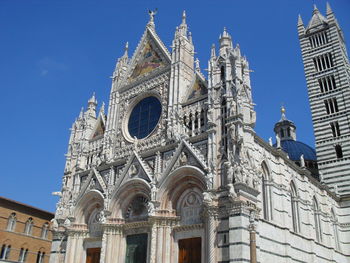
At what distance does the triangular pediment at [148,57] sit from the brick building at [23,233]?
14.4 metres

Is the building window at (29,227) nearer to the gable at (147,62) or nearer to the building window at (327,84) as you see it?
the gable at (147,62)

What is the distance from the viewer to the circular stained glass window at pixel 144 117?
23469 mm

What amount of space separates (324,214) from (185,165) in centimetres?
1194

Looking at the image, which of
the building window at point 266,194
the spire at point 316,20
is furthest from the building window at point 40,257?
the spire at point 316,20

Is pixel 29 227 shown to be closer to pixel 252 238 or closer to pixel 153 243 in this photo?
pixel 153 243

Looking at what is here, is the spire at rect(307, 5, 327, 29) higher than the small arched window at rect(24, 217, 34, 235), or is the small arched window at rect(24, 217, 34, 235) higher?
the spire at rect(307, 5, 327, 29)

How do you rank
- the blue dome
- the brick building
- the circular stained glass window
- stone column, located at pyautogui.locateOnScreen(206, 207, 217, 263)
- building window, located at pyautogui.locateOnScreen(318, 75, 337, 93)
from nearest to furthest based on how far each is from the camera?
stone column, located at pyautogui.locateOnScreen(206, 207, 217, 263) → the circular stained glass window → the brick building → building window, located at pyautogui.locateOnScreen(318, 75, 337, 93) → the blue dome

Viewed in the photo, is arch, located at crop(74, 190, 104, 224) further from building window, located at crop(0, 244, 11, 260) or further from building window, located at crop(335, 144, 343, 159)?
building window, located at crop(335, 144, 343, 159)

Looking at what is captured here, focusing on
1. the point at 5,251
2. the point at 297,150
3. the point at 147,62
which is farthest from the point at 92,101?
the point at 297,150

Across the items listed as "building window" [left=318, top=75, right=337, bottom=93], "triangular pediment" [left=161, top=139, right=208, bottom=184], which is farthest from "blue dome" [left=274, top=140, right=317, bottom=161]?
"triangular pediment" [left=161, top=139, right=208, bottom=184]

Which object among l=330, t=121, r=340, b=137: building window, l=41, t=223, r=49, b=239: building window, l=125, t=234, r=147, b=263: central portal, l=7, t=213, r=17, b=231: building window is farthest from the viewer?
l=41, t=223, r=49, b=239: building window

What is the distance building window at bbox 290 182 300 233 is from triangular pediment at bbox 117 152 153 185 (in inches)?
335

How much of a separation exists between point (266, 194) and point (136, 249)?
7.70m

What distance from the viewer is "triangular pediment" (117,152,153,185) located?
20.7 metres
